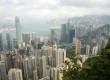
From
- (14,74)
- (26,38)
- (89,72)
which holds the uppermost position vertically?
(89,72)

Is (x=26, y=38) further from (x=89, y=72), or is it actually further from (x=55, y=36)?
(x=89, y=72)

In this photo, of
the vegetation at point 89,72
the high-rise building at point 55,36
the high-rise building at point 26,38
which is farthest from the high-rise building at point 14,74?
the high-rise building at point 55,36

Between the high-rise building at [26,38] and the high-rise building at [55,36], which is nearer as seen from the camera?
the high-rise building at [26,38]

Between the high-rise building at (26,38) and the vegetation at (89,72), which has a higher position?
the vegetation at (89,72)

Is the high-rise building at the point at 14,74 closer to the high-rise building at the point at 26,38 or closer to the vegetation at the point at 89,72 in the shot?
the vegetation at the point at 89,72

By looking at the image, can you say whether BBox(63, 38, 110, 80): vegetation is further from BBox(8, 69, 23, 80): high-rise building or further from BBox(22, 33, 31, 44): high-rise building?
BBox(22, 33, 31, 44): high-rise building

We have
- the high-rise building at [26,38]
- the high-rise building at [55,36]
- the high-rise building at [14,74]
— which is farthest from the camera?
the high-rise building at [55,36]

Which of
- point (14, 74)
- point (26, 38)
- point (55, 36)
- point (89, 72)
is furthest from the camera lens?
point (55, 36)

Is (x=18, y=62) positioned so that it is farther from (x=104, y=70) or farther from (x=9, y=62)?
(x=104, y=70)

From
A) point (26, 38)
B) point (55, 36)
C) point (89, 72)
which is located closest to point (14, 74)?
point (89, 72)

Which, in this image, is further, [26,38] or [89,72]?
[26,38]

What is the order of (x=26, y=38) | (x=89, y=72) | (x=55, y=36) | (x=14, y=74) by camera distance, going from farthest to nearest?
(x=55, y=36)
(x=26, y=38)
(x=14, y=74)
(x=89, y=72)

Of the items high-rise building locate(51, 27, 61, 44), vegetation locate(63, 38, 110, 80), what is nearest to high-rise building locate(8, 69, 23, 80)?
vegetation locate(63, 38, 110, 80)
